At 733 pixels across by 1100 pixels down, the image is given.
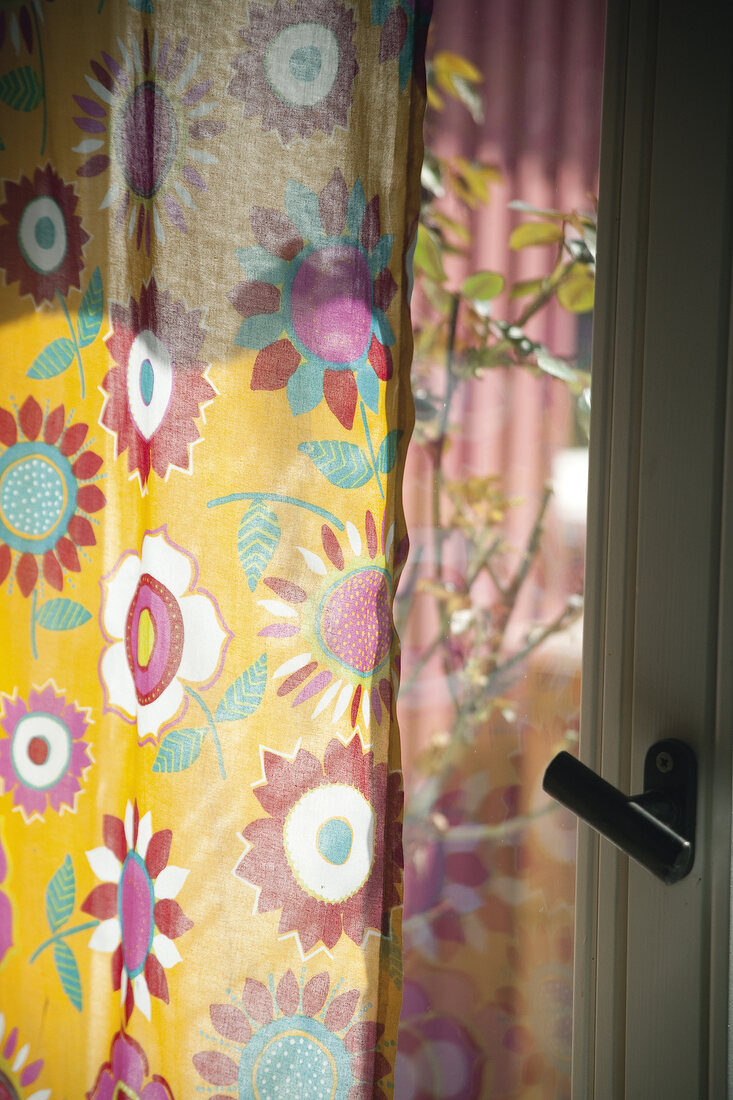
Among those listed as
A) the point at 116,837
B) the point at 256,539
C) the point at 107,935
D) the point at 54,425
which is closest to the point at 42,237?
the point at 54,425

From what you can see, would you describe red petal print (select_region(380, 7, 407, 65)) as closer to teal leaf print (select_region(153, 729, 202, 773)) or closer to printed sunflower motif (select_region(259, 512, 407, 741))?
printed sunflower motif (select_region(259, 512, 407, 741))

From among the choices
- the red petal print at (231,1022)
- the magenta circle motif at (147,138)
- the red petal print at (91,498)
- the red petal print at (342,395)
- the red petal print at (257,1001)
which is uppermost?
the magenta circle motif at (147,138)

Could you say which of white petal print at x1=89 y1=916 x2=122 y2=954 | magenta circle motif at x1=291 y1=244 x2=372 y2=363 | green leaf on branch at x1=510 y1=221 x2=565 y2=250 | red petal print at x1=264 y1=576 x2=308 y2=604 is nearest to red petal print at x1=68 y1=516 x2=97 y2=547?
red petal print at x1=264 y1=576 x2=308 y2=604

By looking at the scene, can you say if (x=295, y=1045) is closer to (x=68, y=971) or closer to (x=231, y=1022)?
(x=231, y=1022)

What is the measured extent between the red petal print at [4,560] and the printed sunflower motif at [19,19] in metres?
0.55

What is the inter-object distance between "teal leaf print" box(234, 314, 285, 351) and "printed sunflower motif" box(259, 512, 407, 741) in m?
0.20

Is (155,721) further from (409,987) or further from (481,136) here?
(481,136)

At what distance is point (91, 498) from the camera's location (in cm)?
84

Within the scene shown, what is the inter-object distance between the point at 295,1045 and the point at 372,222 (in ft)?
2.79

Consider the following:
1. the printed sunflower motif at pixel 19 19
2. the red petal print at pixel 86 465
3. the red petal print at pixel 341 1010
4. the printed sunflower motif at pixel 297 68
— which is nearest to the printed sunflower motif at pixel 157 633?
the red petal print at pixel 86 465

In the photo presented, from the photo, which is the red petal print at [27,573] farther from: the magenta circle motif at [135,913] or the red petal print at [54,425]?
the magenta circle motif at [135,913]

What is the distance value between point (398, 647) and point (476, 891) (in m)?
0.26

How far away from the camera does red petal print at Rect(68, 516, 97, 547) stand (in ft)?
2.77

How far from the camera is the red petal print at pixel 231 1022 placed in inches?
31.2
